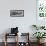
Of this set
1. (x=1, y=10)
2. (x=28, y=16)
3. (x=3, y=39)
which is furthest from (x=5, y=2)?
(x=3, y=39)

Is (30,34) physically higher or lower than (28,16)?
lower

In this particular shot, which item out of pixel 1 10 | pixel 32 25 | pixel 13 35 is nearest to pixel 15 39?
pixel 13 35

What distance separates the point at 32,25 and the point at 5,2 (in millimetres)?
1514

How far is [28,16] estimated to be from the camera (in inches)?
264

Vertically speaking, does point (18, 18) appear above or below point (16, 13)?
below

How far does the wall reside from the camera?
6.65 metres

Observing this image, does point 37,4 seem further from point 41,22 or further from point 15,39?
point 15,39

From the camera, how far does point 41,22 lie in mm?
6727

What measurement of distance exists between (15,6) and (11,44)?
1615mm

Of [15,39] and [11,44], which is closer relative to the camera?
[11,44]

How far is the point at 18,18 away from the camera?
6707 mm

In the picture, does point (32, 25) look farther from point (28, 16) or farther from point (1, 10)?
point (1, 10)

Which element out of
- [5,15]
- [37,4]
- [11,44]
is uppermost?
[37,4]

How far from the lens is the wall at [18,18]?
6648mm
